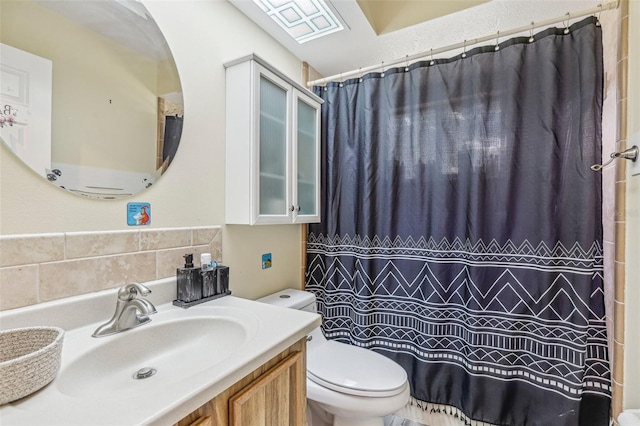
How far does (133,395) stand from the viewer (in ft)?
1.80

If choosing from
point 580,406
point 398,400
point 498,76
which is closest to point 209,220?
point 398,400

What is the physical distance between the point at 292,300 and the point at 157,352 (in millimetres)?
758

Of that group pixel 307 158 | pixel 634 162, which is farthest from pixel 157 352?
pixel 634 162

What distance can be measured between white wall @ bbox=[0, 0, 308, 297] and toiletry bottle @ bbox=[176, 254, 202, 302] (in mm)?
193

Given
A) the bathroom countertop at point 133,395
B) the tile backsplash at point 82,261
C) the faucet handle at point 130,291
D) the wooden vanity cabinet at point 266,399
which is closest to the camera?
the bathroom countertop at point 133,395

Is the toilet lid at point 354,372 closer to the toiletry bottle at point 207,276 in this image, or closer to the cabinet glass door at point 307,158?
the toiletry bottle at point 207,276

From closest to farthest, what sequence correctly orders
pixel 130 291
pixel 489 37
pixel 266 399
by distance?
pixel 266 399
pixel 130 291
pixel 489 37

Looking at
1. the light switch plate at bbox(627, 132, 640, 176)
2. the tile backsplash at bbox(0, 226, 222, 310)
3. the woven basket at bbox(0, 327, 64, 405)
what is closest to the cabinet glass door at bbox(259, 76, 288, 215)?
the tile backsplash at bbox(0, 226, 222, 310)

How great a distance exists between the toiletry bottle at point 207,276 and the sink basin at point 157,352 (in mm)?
103

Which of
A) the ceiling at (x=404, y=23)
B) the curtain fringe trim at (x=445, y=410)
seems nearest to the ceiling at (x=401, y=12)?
the ceiling at (x=404, y=23)

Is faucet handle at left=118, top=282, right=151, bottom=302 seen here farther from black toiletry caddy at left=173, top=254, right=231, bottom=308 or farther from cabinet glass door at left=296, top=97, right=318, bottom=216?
cabinet glass door at left=296, top=97, right=318, bottom=216

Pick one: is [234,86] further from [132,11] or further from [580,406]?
[580,406]

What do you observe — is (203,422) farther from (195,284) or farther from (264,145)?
(264,145)

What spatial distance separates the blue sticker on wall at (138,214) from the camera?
3.27ft
